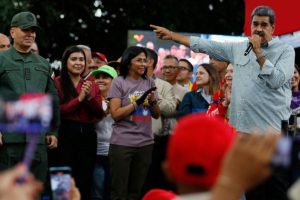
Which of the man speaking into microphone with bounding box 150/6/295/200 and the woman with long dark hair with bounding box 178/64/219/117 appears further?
the woman with long dark hair with bounding box 178/64/219/117

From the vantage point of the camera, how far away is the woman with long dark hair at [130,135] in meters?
9.83

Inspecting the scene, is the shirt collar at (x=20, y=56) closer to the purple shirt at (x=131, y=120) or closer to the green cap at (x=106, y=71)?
the purple shirt at (x=131, y=120)

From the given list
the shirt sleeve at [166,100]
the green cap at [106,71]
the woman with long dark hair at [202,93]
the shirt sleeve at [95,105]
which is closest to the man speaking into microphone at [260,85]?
the shirt sleeve at [95,105]

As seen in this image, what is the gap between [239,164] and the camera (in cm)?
303

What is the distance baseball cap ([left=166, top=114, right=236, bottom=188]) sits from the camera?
3.30 metres

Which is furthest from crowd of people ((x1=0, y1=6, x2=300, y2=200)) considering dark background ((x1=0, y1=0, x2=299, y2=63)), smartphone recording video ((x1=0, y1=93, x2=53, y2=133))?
dark background ((x1=0, y1=0, x2=299, y2=63))

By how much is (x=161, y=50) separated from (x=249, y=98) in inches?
242

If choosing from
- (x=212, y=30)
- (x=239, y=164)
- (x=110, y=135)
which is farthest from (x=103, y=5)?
(x=239, y=164)

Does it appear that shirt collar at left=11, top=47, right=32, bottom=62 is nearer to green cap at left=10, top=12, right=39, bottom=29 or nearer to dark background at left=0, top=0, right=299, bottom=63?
green cap at left=10, top=12, right=39, bottom=29

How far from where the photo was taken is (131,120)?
9.95 meters

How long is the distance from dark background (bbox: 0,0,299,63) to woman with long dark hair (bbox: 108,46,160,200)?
10695 millimetres

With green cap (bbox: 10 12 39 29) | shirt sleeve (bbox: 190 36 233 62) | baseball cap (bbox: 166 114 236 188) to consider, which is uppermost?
green cap (bbox: 10 12 39 29)

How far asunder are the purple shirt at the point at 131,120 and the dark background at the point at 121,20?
1066cm

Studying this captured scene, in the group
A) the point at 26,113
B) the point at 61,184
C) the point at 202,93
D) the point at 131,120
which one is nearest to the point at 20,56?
the point at 131,120
